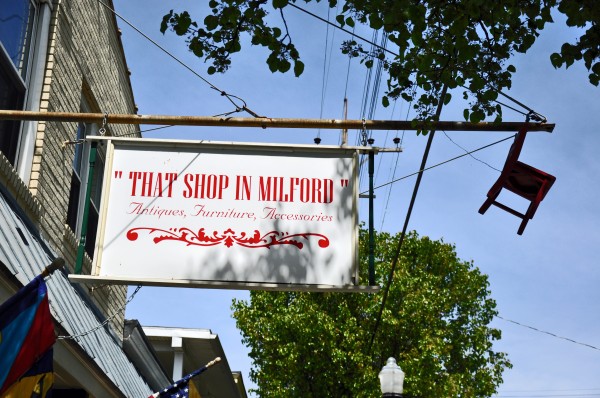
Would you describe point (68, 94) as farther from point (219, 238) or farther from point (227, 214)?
point (219, 238)

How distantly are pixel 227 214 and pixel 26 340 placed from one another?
6.68 feet

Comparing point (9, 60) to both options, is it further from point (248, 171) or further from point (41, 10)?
point (248, 171)

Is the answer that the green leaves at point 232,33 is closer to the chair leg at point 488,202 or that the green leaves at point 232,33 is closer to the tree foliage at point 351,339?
the chair leg at point 488,202

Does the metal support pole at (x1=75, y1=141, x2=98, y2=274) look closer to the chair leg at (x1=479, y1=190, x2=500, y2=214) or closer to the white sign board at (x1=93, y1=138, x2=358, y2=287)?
the white sign board at (x1=93, y1=138, x2=358, y2=287)

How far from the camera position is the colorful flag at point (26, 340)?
19.5 feet

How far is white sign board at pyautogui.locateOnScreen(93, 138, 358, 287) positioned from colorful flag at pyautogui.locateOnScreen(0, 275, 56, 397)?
93cm

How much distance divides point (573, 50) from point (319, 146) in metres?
2.23

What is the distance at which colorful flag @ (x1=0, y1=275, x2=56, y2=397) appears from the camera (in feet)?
19.5

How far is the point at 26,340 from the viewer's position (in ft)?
19.9

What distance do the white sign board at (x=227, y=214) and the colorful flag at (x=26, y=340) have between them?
930mm

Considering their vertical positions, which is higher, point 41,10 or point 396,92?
point 41,10

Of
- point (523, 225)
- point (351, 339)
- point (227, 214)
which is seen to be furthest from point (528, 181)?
point (351, 339)

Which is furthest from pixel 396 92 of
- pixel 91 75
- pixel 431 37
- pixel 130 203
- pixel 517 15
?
pixel 91 75

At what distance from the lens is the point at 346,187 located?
→ 761cm
